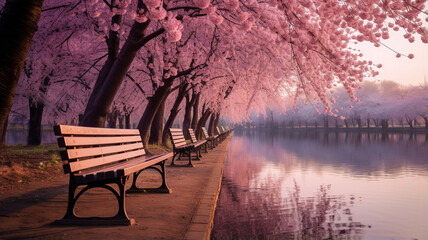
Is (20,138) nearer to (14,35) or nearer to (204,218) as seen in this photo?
(14,35)

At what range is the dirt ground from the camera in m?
4.24

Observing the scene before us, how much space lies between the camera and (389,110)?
8144 centimetres

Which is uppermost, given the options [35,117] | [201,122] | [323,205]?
[35,117]

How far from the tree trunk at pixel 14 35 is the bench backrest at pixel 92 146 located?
1.49 meters

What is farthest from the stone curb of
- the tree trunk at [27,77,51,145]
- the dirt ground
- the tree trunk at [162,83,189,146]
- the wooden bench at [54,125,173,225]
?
the tree trunk at [27,77,51,145]

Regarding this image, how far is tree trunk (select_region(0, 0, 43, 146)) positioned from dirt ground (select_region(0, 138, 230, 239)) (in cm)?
178

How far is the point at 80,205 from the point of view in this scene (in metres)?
5.69

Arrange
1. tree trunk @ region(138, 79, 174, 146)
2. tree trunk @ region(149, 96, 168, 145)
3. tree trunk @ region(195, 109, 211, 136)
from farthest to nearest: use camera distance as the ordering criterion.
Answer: tree trunk @ region(195, 109, 211, 136)
tree trunk @ region(149, 96, 168, 145)
tree trunk @ region(138, 79, 174, 146)

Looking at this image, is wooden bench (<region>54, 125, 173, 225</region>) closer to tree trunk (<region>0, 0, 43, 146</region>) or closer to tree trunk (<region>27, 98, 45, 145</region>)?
tree trunk (<region>0, 0, 43, 146</region>)

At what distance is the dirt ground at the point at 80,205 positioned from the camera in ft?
13.9

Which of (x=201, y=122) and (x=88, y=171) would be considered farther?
(x=201, y=122)

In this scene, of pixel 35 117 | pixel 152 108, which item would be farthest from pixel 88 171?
pixel 35 117

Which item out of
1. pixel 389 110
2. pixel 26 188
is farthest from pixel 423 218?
pixel 389 110

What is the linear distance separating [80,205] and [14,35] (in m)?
2.59
